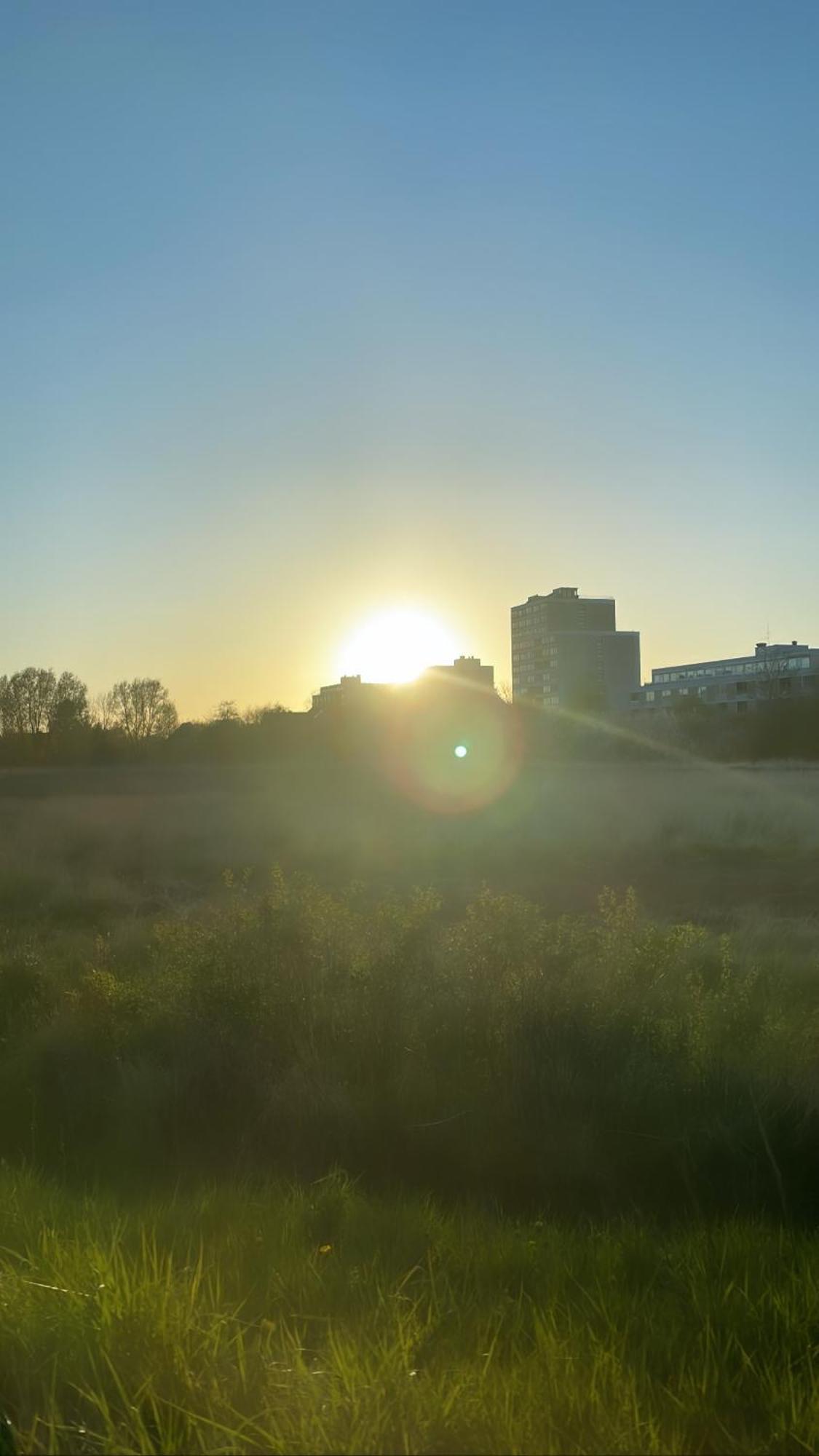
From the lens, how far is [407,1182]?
7.31 meters

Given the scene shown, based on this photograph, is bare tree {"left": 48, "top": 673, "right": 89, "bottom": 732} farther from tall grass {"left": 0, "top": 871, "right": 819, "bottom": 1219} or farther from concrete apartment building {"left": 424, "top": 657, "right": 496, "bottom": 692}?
tall grass {"left": 0, "top": 871, "right": 819, "bottom": 1219}

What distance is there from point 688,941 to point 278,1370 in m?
6.31

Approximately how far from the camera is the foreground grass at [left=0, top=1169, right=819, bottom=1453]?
359cm

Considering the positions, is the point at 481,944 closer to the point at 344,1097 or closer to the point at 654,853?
the point at 344,1097

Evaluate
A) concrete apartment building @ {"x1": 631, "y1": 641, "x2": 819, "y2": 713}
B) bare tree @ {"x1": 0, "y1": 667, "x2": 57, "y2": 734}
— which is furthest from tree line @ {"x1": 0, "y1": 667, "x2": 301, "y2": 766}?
concrete apartment building @ {"x1": 631, "y1": 641, "x2": 819, "y2": 713}

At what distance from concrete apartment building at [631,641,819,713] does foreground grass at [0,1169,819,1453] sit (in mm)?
107449

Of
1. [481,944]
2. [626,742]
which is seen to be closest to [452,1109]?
[481,944]

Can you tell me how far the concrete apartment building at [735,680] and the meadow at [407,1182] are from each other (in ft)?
340

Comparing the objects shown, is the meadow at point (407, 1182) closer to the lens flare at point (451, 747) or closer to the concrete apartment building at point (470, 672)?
the lens flare at point (451, 747)

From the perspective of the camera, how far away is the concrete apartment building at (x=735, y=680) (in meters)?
120

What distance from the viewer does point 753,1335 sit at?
4.61 meters

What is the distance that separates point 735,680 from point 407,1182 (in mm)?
138222

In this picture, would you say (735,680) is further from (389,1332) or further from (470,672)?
(389,1332)

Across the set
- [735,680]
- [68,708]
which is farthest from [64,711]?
[735,680]
